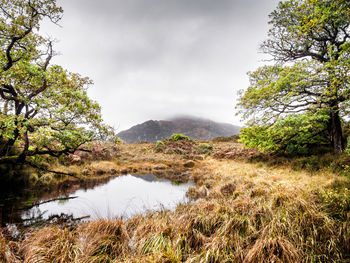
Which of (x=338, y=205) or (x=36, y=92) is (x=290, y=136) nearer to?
(x=338, y=205)

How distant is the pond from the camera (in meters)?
6.66

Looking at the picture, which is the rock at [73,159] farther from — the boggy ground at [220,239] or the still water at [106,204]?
the boggy ground at [220,239]

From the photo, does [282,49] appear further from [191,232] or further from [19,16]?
[19,16]

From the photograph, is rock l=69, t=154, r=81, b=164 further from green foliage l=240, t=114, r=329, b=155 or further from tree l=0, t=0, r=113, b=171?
green foliage l=240, t=114, r=329, b=155

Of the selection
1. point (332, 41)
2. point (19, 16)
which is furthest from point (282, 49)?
point (19, 16)

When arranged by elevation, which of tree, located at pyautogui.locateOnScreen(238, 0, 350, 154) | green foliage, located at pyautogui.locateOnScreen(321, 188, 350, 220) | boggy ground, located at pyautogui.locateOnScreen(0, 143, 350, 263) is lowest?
boggy ground, located at pyautogui.locateOnScreen(0, 143, 350, 263)

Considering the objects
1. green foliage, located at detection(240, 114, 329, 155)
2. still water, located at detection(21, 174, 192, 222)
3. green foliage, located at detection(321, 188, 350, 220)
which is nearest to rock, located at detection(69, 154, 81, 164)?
still water, located at detection(21, 174, 192, 222)

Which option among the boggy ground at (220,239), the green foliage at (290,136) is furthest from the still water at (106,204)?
the green foliage at (290,136)

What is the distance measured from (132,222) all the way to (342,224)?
19.2 ft

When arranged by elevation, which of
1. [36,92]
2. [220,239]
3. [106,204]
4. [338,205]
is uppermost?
[36,92]

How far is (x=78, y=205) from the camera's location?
795 cm

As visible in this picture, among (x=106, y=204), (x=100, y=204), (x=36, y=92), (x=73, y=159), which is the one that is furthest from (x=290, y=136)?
(x=73, y=159)

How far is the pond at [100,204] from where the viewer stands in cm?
666

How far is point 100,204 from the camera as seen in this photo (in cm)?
829
